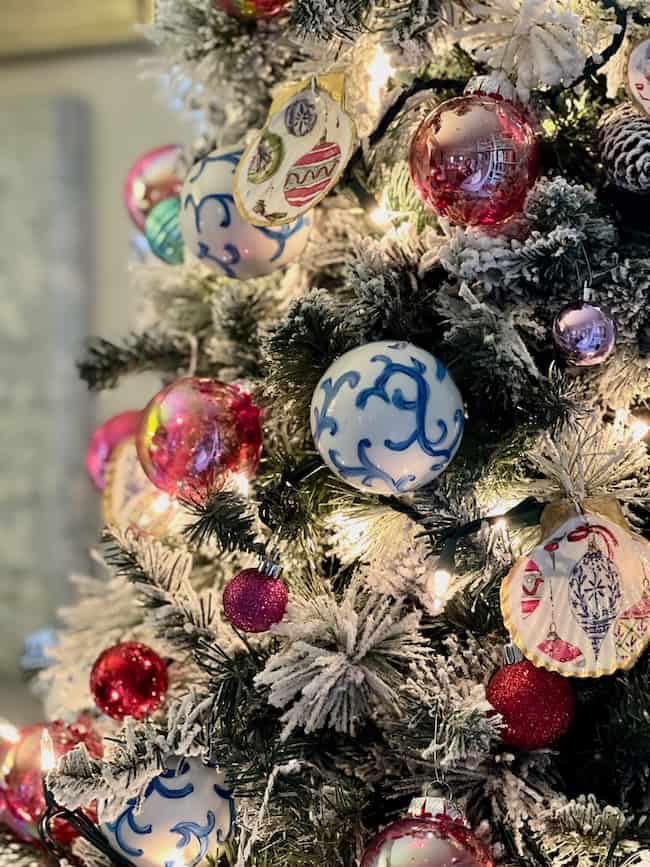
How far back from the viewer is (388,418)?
0.45 m

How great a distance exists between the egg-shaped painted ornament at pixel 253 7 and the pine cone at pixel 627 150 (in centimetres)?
21

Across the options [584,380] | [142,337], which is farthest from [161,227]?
[584,380]

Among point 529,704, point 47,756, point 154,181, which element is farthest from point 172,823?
point 154,181

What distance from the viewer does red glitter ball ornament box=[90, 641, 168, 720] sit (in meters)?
0.56

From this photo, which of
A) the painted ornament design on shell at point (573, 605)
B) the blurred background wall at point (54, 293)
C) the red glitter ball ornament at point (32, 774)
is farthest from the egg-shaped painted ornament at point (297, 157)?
the blurred background wall at point (54, 293)

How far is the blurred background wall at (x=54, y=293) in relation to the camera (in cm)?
120

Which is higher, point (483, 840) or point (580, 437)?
point (580, 437)

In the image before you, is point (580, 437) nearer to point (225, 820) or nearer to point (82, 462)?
point (225, 820)

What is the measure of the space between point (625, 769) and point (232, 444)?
0.91 ft

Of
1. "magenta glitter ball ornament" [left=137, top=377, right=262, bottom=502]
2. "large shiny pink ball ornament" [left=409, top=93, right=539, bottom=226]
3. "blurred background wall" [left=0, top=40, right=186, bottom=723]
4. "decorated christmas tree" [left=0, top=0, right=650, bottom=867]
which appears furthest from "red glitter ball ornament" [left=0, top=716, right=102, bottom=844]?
"blurred background wall" [left=0, top=40, right=186, bottom=723]

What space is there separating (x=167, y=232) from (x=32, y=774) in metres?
0.39

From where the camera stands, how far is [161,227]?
26.6 inches

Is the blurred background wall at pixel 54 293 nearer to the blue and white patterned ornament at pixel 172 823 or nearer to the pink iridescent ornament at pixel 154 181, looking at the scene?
the pink iridescent ornament at pixel 154 181

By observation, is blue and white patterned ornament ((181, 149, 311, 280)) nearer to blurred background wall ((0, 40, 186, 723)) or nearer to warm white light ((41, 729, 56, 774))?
warm white light ((41, 729, 56, 774))
